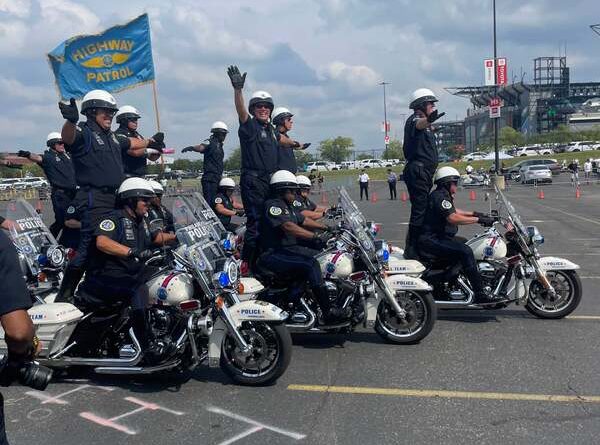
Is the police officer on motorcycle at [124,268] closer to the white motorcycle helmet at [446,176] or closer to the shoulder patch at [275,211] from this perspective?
the shoulder patch at [275,211]

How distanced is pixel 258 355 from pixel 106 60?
11.6 m

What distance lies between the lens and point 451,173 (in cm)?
680

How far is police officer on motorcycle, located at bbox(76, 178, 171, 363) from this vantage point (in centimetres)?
472

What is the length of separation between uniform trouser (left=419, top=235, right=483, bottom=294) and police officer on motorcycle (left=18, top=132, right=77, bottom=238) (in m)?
5.06

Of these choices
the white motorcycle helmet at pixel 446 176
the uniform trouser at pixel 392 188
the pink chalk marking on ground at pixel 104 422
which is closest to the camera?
the pink chalk marking on ground at pixel 104 422

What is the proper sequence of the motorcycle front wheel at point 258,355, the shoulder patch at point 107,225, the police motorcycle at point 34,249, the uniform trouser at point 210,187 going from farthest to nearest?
the uniform trouser at point 210,187, the police motorcycle at point 34,249, the shoulder patch at point 107,225, the motorcycle front wheel at point 258,355

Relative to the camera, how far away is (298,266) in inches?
224

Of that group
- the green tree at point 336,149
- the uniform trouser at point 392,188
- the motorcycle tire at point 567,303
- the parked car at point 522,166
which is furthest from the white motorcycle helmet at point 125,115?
the green tree at point 336,149

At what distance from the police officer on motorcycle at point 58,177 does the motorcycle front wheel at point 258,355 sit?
471cm

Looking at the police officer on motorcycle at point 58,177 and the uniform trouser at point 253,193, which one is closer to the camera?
the uniform trouser at point 253,193

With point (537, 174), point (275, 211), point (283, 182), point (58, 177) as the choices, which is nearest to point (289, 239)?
point (275, 211)

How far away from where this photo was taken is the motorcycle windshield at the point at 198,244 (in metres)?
4.83

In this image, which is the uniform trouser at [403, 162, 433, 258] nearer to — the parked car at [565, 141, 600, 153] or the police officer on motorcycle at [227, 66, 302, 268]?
the police officer on motorcycle at [227, 66, 302, 268]

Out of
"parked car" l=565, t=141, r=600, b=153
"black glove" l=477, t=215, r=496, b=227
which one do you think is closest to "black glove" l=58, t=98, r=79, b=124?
"black glove" l=477, t=215, r=496, b=227
